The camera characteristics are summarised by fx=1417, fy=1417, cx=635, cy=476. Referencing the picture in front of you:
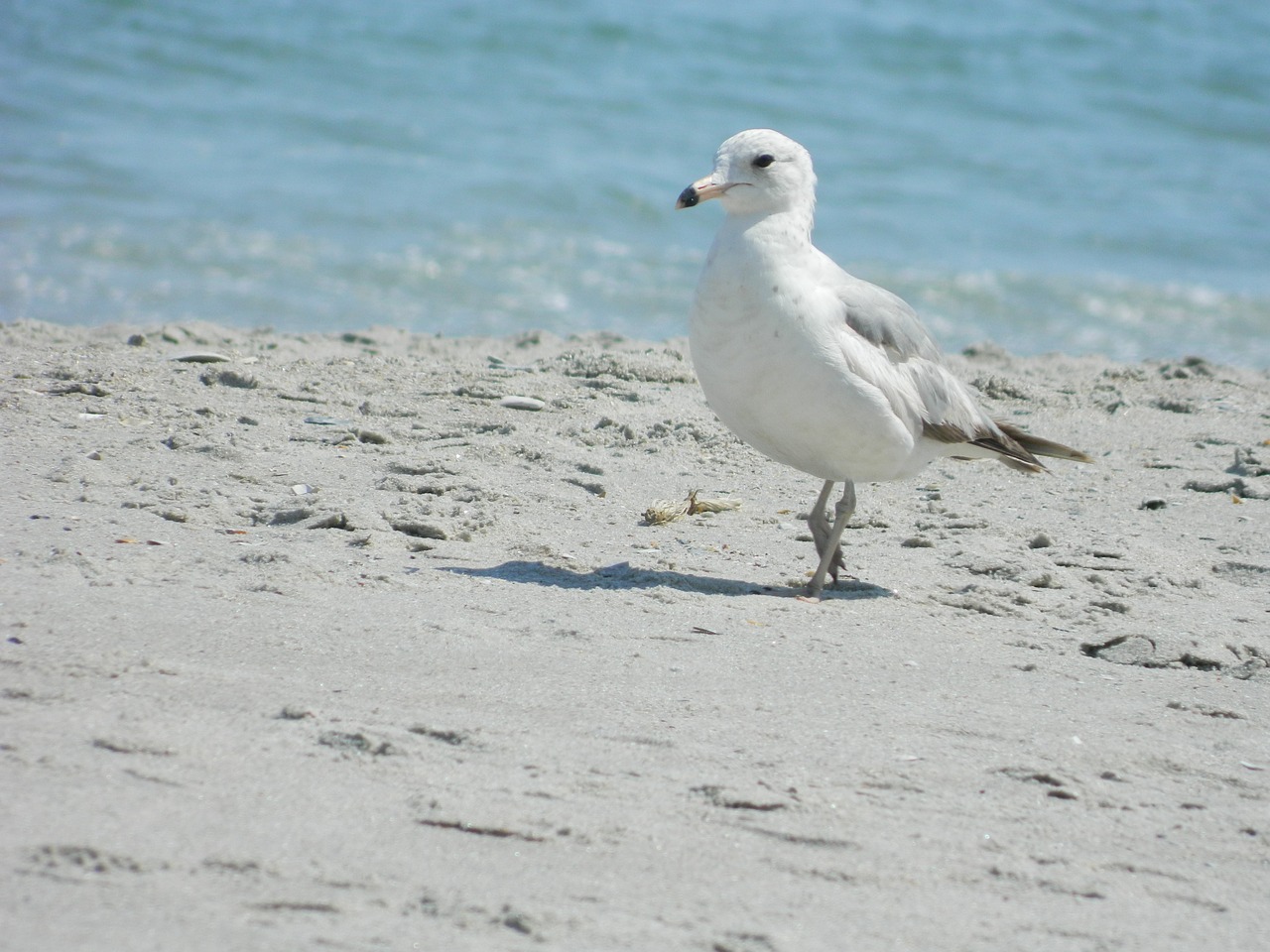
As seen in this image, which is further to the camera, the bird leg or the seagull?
the bird leg

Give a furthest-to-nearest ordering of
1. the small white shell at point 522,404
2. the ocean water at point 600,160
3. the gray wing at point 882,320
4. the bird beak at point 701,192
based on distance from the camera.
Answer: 1. the ocean water at point 600,160
2. the small white shell at point 522,404
3. the gray wing at point 882,320
4. the bird beak at point 701,192

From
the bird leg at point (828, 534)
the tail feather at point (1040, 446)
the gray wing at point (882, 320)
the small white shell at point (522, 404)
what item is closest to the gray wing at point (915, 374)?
the gray wing at point (882, 320)

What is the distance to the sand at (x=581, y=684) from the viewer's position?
2332 mm

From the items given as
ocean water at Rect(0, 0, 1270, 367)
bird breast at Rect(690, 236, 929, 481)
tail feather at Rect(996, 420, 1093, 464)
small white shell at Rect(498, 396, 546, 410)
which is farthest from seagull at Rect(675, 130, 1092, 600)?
ocean water at Rect(0, 0, 1270, 367)

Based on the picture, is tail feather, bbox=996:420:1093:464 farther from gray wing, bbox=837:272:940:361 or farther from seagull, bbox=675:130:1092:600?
gray wing, bbox=837:272:940:361

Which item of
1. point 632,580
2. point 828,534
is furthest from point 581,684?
point 828,534

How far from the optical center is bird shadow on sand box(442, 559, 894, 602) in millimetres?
4000

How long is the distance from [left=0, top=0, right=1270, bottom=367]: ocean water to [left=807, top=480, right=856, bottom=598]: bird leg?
4502 mm

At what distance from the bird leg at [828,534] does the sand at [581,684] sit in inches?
4.0

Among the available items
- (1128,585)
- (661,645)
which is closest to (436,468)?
(661,645)

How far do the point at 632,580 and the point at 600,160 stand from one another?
30.5 feet

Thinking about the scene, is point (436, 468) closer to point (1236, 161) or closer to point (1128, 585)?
point (1128, 585)

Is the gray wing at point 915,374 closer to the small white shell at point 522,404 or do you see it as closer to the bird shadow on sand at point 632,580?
the bird shadow on sand at point 632,580

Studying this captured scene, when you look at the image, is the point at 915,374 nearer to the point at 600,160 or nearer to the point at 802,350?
the point at 802,350
